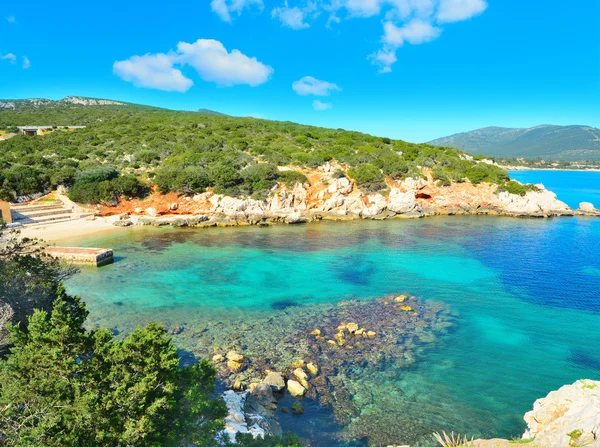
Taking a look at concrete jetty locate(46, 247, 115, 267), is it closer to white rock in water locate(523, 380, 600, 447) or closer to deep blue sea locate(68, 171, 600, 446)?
deep blue sea locate(68, 171, 600, 446)

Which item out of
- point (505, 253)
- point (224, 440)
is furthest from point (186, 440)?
point (505, 253)

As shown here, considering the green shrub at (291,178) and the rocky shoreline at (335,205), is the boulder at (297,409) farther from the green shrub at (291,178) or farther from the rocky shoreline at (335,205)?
the green shrub at (291,178)

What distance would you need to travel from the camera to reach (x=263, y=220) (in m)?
39.7

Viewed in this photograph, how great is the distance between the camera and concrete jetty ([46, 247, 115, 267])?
24.7m

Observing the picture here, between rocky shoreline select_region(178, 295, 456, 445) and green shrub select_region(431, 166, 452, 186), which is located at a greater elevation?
green shrub select_region(431, 166, 452, 186)

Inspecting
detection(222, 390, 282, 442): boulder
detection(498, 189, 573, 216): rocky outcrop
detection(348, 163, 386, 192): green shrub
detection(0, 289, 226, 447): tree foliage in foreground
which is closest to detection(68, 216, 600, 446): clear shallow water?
detection(222, 390, 282, 442): boulder

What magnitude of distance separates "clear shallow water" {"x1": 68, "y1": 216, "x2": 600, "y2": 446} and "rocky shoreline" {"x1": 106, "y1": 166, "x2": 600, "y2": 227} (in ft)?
11.5

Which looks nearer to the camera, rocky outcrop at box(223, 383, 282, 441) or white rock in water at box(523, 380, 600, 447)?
white rock in water at box(523, 380, 600, 447)

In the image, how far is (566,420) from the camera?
7836mm

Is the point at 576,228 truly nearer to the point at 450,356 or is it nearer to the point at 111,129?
the point at 450,356

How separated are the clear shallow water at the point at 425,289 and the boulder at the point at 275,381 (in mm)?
1482

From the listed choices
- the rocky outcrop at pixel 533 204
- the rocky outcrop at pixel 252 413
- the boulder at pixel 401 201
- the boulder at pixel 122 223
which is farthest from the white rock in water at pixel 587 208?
the boulder at pixel 122 223

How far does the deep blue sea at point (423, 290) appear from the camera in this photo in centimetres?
1173

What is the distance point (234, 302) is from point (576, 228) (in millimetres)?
40122
